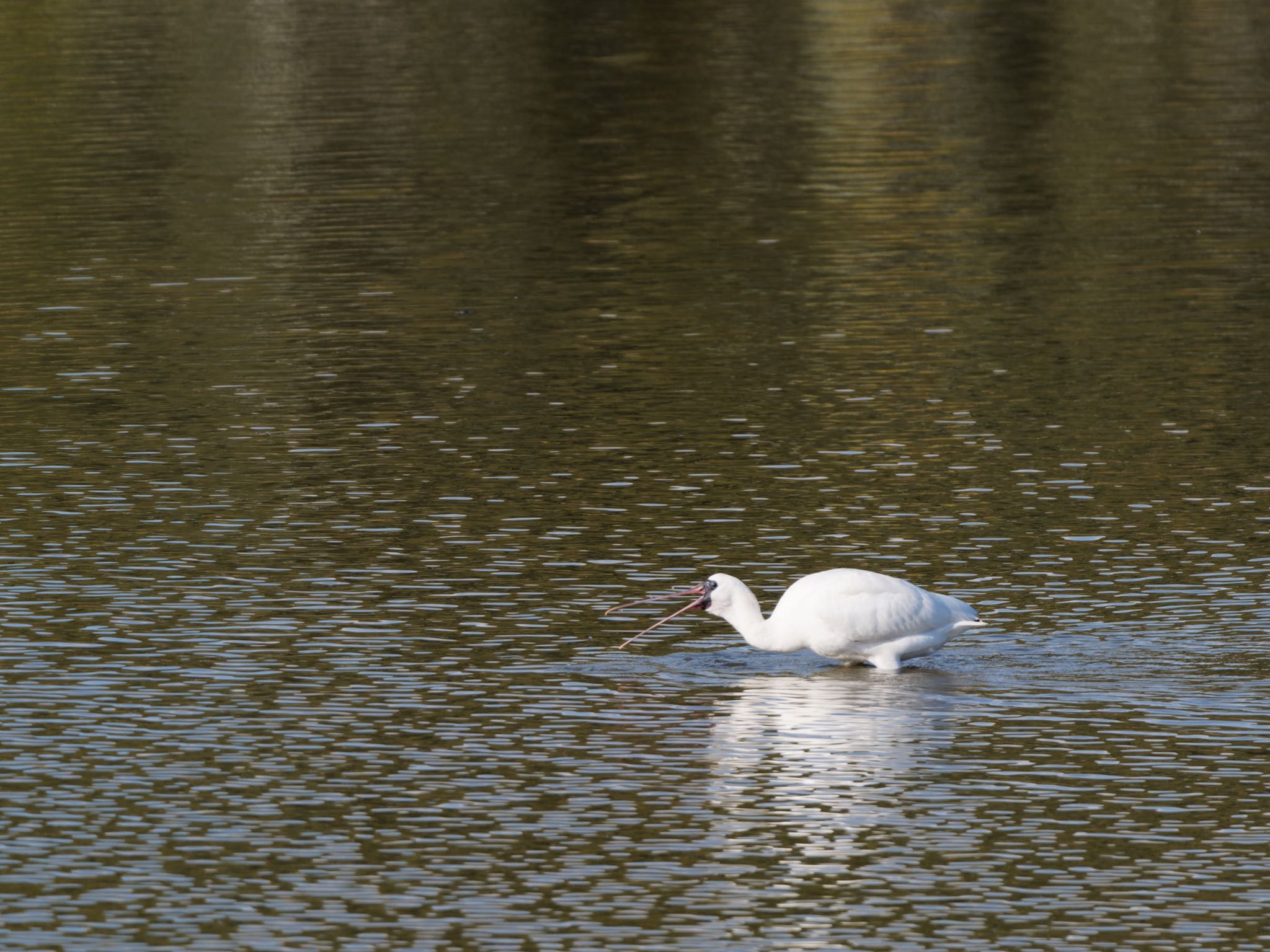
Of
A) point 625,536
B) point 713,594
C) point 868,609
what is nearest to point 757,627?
point 713,594

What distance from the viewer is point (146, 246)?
36.4 metres

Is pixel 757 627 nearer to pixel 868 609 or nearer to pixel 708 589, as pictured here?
pixel 708 589

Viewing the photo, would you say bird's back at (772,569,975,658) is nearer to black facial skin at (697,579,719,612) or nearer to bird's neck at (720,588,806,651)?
bird's neck at (720,588,806,651)

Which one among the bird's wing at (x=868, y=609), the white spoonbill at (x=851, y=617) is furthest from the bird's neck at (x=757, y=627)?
the bird's wing at (x=868, y=609)

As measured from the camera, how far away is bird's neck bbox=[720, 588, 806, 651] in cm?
1684

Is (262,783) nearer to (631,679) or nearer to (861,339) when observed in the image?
(631,679)

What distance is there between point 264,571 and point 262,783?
4.76 metres

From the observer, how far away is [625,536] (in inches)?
794

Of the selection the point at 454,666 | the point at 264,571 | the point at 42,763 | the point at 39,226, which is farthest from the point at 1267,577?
the point at 39,226

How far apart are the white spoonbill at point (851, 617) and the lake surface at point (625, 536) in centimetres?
25

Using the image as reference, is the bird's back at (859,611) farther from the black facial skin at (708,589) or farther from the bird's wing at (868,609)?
the black facial skin at (708,589)

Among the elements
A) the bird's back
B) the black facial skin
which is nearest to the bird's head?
the black facial skin

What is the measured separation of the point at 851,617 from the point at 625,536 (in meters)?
3.83

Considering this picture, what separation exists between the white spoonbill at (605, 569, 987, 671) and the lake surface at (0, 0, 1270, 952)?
0.25 meters
